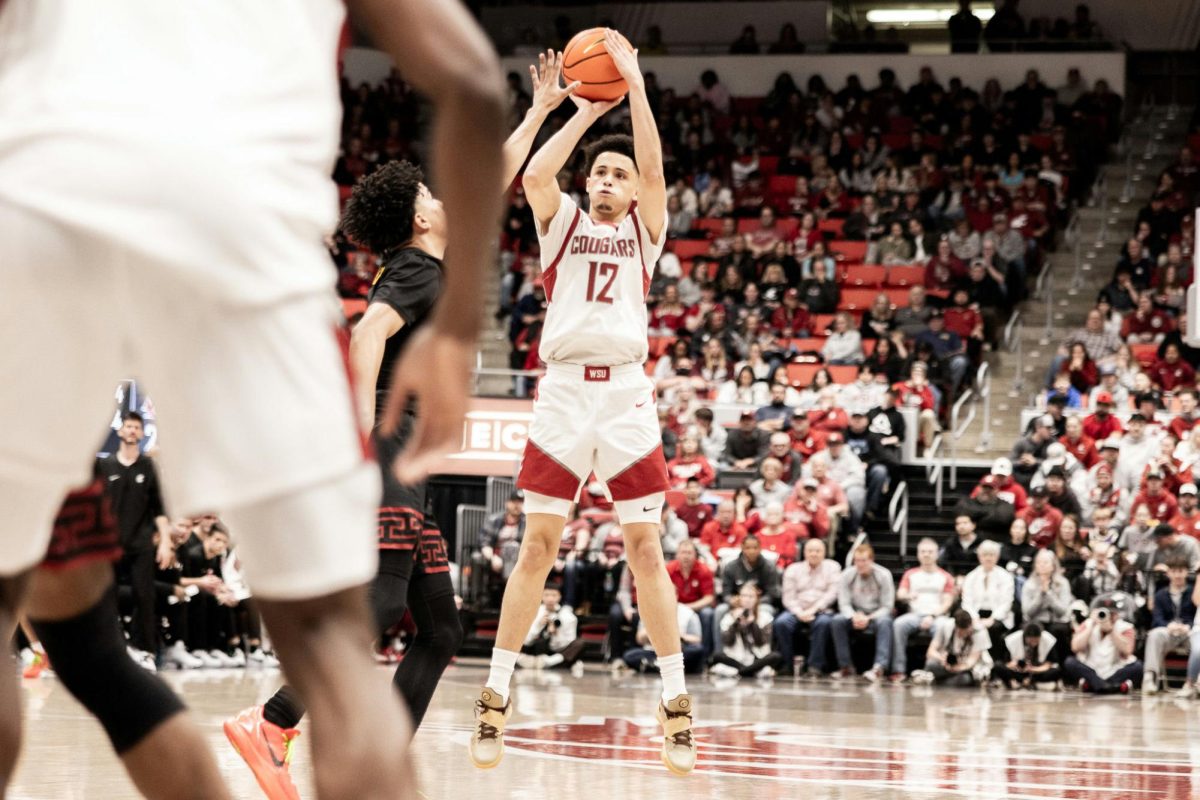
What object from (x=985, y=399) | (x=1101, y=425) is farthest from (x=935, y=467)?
(x=1101, y=425)

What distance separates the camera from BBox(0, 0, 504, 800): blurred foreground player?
176 cm

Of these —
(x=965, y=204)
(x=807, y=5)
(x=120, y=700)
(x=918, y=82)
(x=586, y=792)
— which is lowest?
(x=586, y=792)

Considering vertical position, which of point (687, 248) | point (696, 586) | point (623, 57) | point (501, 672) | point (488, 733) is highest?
point (687, 248)

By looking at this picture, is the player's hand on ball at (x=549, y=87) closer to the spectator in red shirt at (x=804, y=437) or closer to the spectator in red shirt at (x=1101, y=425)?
the spectator in red shirt at (x=804, y=437)

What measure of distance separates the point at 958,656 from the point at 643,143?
26.7 feet

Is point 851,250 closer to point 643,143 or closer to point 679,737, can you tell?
point 643,143

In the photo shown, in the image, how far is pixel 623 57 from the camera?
A: 20.1ft

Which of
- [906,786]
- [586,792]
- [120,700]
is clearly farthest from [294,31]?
[906,786]

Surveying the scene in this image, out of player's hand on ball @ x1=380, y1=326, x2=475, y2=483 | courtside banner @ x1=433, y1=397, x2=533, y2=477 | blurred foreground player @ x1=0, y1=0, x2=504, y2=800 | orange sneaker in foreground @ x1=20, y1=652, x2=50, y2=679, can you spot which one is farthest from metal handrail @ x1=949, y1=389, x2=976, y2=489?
blurred foreground player @ x1=0, y1=0, x2=504, y2=800

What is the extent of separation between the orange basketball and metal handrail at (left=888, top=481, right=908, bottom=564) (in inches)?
381

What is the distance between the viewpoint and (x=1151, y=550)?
13.6 m

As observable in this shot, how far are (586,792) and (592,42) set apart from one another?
2.95 metres

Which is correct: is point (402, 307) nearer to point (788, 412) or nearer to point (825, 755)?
point (825, 755)

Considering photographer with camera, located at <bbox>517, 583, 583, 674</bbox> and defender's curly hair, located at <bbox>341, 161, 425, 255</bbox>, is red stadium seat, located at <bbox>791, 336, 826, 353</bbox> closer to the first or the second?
photographer with camera, located at <bbox>517, 583, 583, 674</bbox>
